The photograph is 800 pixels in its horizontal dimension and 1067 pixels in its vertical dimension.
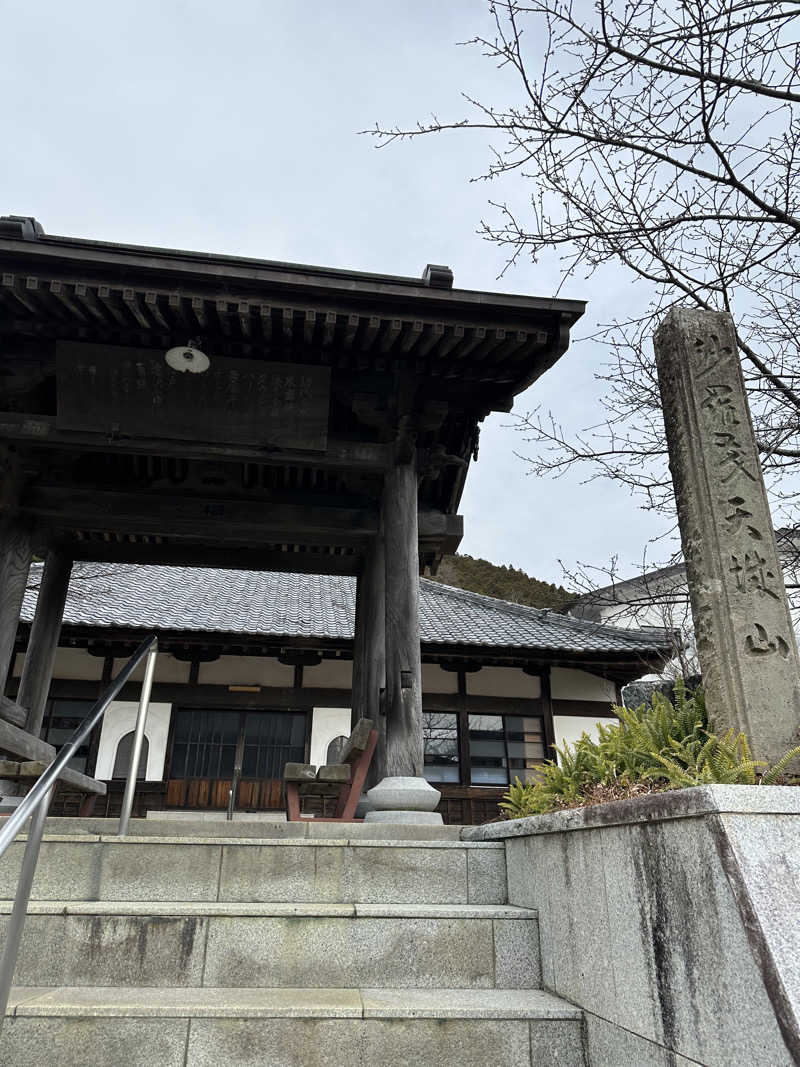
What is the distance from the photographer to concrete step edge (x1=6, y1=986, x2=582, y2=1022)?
2.14 m

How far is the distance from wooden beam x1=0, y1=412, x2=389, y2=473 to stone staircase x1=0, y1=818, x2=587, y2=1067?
340 centimetres

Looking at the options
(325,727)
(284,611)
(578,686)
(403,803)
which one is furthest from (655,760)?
(284,611)

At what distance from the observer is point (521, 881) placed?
2.91 metres

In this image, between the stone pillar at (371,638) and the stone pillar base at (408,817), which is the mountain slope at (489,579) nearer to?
the stone pillar at (371,638)

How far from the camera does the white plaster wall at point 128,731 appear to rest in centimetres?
1078

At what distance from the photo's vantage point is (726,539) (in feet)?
9.25

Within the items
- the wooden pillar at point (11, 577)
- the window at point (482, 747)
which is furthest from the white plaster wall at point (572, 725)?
the wooden pillar at point (11, 577)

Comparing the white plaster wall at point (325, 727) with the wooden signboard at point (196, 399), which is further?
the white plaster wall at point (325, 727)

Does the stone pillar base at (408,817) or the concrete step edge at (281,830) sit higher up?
the stone pillar base at (408,817)

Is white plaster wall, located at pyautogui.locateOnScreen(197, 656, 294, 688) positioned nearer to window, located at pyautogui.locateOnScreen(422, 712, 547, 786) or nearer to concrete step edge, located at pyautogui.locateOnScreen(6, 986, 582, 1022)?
window, located at pyautogui.locateOnScreen(422, 712, 547, 786)

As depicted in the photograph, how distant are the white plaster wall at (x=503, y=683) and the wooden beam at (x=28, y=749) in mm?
7579

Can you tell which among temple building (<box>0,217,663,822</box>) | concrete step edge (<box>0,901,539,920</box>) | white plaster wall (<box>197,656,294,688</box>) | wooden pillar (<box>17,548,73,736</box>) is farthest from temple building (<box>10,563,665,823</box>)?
concrete step edge (<box>0,901,539,920</box>)

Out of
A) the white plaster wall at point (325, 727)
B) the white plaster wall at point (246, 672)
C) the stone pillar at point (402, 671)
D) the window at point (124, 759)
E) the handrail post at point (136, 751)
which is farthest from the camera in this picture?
the white plaster wall at point (246, 672)

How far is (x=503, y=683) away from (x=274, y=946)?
10106 millimetres
